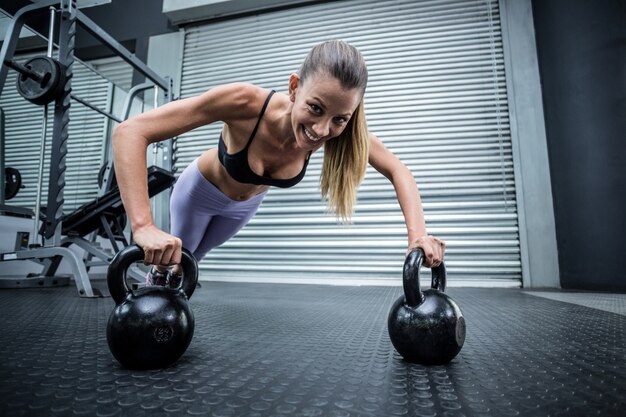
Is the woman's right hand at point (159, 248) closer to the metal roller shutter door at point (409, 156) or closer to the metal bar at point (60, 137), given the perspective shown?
the metal bar at point (60, 137)

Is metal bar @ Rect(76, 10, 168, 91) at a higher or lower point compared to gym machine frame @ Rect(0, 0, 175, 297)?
higher

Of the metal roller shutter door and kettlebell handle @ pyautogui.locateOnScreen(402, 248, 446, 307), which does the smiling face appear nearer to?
kettlebell handle @ pyautogui.locateOnScreen(402, 248, 446, 307)

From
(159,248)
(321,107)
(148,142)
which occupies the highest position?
(321,107)

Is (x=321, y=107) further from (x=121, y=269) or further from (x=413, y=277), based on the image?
(x=121, y=269)

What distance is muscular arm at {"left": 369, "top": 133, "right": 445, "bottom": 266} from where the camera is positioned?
804 millimetres

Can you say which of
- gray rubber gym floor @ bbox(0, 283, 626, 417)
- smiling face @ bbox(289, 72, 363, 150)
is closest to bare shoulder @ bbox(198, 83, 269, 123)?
smiling face @ bbox(289, 72, 363, 150)

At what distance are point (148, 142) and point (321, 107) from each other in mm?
449

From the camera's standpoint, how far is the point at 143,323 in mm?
677

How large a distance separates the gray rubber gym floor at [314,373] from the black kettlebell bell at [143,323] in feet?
0.11

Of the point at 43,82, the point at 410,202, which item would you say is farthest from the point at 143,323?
the point at 43,82

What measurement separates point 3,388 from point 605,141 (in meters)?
3.18

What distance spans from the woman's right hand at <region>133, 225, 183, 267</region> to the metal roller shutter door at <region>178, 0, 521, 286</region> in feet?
8.57

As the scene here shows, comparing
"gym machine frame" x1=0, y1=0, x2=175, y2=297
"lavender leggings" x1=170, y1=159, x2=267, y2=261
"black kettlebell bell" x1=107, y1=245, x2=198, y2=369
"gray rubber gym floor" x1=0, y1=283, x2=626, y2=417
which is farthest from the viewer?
"gym machine frame" x1=0, y1=0, x2=175, y2=297

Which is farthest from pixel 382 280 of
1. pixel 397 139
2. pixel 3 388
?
pixel 3 388
